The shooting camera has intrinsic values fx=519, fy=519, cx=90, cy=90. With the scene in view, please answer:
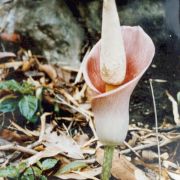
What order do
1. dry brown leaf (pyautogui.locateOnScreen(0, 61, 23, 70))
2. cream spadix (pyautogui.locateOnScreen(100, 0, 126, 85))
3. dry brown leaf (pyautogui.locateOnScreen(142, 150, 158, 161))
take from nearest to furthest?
cream spadix (pyautogui.locateOnScreen(100, 0, 126, 85))
dry brown leaf (pyautogui.locateOnScreen(142, 150, 158, 161))
dry brown leaf (pyautogui.locateOnScreen(0, 61, 23, 70))

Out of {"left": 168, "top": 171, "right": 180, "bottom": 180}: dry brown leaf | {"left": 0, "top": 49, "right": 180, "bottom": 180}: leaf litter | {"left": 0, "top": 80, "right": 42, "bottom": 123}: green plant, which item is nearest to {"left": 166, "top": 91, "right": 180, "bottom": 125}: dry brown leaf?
{"left": 0, "top": 49, "right": 180, "bottom": 180}: leaf litter

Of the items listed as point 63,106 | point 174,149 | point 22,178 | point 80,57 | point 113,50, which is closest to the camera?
point 113,50

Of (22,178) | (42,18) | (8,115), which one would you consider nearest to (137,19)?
(42,18)

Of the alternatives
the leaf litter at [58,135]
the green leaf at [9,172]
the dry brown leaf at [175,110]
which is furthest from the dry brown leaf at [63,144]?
the dry brown leaf at [175,110]

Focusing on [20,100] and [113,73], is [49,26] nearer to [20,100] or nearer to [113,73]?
[20,100]

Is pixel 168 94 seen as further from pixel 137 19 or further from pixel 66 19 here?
pixel 66 19

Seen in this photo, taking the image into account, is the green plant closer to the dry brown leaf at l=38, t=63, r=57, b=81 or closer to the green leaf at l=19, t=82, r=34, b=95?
the green leaf at l=19, t=82, r=34, b=95
